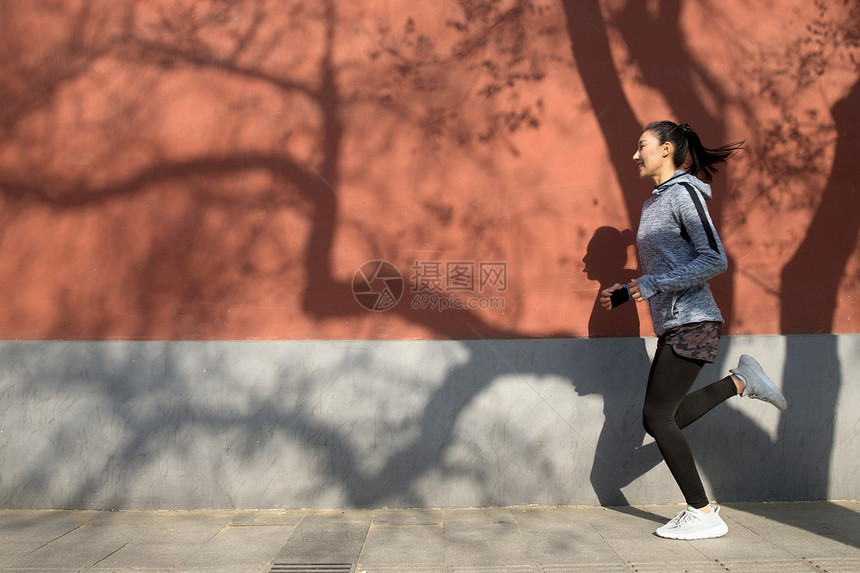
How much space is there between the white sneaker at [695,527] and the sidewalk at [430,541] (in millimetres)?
45

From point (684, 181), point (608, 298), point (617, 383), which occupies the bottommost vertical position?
point (617, 383)

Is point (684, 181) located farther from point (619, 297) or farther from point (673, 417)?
point (673, 417)

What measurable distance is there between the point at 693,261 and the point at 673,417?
826 millimetres

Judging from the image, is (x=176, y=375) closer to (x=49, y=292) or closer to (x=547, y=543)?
(x=49, y=292)

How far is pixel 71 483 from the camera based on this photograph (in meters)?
4.09

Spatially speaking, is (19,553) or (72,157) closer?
(19,553)

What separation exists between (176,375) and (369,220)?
58.3 inches

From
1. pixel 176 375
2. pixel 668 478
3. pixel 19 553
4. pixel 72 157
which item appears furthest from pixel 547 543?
pixel 72 157

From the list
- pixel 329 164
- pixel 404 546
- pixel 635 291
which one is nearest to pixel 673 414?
pixel 635 291

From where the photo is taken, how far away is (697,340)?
3.56m

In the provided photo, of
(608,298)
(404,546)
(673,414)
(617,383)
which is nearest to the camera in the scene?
(404,546)

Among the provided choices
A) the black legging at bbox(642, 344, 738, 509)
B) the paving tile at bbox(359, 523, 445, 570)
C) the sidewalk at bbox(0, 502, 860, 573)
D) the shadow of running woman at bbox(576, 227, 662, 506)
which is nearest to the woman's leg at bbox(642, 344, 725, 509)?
the black legging at bbox(642, 344, 738, 509)

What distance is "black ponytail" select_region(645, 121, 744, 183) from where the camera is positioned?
12.3 feet

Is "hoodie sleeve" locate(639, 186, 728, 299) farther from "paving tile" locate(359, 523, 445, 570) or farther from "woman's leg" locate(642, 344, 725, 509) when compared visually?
"paving tile" locate(359, 523, 445, 570)
